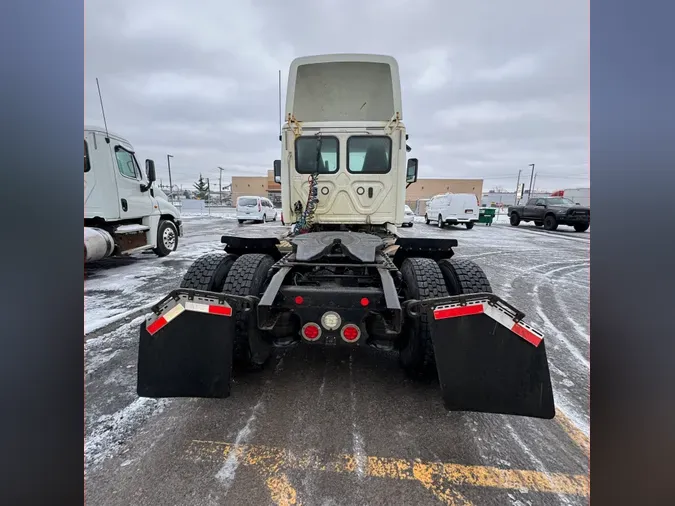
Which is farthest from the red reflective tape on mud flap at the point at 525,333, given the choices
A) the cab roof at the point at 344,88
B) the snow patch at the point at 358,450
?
the cab roof at the point at 344,88

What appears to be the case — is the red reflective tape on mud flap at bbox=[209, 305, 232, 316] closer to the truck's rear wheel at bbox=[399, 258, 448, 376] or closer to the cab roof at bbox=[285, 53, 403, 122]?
the truck's rear wheel at bbox=[399, 258, 448, 376]

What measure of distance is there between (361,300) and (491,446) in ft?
4.21

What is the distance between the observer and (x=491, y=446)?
2061mm

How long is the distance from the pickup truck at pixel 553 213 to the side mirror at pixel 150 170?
18.5 meters

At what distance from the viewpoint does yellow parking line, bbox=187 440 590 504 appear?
1747mm

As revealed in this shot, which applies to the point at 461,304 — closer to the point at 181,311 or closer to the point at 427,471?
the point at 427,471

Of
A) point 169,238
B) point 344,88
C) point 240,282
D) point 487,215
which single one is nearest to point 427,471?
point 240,282

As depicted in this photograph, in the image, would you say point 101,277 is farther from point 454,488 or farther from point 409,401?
point 454,488

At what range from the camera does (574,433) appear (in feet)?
7.27

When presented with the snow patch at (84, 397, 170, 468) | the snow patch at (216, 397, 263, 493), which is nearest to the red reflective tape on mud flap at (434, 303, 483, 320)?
the snow patch at (216, 397, 263, 493)

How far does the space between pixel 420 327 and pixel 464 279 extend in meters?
0.68

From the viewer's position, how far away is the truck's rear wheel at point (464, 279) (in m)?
2.67

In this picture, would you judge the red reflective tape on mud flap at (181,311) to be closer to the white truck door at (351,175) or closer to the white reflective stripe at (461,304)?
the white reflective stripe at (461,304)

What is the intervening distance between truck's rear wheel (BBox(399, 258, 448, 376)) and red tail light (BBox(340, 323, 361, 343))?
1.51 ft
